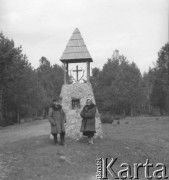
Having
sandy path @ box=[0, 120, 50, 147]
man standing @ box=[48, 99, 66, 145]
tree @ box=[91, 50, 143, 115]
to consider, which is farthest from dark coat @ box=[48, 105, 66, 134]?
tree @ box=[91, 50, 143, 115]

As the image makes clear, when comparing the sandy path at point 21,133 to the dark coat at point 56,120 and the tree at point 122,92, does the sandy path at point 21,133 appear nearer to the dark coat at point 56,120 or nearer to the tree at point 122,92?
the dark coat at point 56,120

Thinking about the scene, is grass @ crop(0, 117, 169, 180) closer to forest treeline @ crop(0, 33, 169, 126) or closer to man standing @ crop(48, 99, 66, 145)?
man standing @ crop(48, 99, 66, 145)

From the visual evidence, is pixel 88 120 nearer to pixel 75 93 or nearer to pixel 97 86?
pixel 75 93

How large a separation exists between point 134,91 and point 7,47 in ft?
85.7

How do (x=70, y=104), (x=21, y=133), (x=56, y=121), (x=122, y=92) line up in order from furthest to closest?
(x=122, y=92), (x=21, y=133), (x=70, y=104), (x=56, y=121)

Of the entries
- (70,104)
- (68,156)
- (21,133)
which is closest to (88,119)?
(70,104)

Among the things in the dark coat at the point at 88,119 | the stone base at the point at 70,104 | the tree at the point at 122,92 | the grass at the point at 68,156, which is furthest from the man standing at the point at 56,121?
the tree at the point at 122,92

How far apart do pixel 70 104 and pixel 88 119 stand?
1795mm

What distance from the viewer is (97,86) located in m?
67.7

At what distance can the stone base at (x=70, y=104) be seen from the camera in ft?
56.6

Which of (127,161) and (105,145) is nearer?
(127,161)

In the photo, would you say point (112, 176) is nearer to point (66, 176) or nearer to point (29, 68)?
point (66, 176)

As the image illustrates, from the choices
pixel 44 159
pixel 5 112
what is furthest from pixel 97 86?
pixel 44 159

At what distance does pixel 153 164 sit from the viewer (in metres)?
13.9
